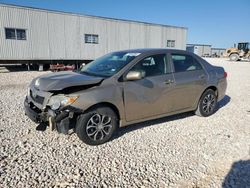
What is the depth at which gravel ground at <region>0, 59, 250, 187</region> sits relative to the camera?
2.83m

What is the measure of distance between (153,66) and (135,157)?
193cm

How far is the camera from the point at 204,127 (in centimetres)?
475

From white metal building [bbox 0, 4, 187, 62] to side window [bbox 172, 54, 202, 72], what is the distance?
1329cm

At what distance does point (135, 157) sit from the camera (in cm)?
341

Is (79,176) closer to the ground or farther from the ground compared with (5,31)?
closer to the ground

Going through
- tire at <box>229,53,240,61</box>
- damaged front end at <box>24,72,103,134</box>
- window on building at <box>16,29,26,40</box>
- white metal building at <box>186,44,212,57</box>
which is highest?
white metal building at <box>186,44,212,57</box>

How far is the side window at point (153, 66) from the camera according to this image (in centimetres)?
421

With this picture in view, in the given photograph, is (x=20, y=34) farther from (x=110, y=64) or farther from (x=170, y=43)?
(x=170, y=43)

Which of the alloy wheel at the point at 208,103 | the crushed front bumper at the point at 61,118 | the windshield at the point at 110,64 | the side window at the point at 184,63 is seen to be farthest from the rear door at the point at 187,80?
the crushed front bumper at the point at 61,118

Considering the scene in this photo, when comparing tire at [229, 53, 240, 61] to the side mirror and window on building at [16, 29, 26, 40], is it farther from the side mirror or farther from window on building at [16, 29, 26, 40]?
the side mirror

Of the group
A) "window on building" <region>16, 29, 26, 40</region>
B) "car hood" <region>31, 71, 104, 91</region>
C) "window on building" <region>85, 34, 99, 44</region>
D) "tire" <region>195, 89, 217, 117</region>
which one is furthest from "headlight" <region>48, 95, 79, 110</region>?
"window on building" <region>85, 34, 99, 44</region>

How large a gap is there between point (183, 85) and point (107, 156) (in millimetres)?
2371

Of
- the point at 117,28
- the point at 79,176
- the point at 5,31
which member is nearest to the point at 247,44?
the point at 117,28

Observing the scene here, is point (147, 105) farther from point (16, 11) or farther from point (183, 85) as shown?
point (16, 11)
